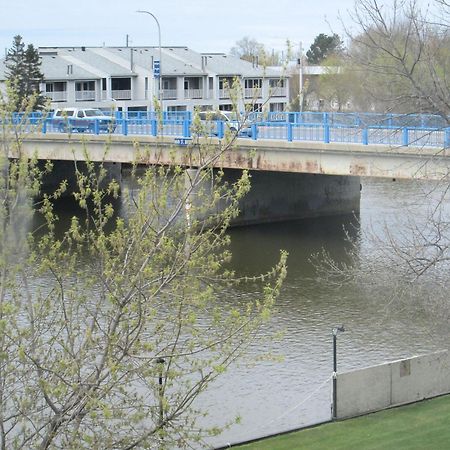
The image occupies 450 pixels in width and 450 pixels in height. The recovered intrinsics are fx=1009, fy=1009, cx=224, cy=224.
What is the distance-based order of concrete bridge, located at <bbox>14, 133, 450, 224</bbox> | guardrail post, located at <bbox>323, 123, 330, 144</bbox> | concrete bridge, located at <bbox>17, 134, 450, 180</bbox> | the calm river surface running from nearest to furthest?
the calm river surface, concrete bridge, located at <bbox>17, 134, 450, 180</bbox>, concrete bridge, located at <bbox>14, 133, 450, 224</bbox>, guardrail post, located at <bbox>323, 123, 330, 144</bbox>

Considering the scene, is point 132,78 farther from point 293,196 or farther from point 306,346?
point 306,346

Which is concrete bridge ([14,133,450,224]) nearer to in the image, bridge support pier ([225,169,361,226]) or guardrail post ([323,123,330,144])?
bridge support pier ([225,169,361,226])

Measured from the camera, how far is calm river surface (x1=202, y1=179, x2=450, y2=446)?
17453mm

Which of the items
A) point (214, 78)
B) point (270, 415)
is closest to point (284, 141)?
point (270, 415)

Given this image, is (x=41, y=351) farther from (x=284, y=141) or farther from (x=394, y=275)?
(x=284, y=141)

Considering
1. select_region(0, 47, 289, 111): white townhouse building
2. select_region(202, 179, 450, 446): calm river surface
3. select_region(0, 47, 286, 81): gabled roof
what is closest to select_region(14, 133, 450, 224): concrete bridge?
select_region(202, 179, 450, 446): calm river surface

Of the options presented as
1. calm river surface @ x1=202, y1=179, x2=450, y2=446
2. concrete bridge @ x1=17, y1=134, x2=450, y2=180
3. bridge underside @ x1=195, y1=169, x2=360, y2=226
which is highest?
concrete bridge @ x1=17, y1=134, x2=450, y2=180

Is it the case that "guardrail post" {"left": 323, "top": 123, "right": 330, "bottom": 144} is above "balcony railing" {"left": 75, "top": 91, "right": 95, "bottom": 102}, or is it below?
below

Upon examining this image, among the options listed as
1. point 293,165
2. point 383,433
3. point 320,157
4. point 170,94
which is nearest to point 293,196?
point 293,165

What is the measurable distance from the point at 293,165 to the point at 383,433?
20.5 m

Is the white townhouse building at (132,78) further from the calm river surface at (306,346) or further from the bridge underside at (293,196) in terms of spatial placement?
the calm river surface at (306,346)

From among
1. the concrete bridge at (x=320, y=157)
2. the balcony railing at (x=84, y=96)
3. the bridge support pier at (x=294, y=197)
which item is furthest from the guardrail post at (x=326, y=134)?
the balcony railing at (x=84, y=96)

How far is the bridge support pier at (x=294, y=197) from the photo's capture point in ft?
136

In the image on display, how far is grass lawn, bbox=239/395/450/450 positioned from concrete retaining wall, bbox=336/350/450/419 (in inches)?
9.4
